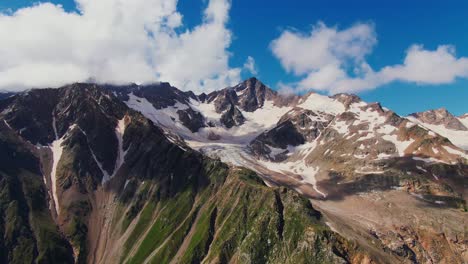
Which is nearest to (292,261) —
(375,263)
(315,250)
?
(315,250)

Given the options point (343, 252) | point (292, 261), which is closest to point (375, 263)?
point (343, 252)

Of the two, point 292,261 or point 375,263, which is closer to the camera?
point 375,263

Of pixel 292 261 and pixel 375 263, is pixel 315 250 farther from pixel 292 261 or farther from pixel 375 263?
pixel 375 263

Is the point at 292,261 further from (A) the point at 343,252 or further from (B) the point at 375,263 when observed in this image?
(B) the point at 375,263
